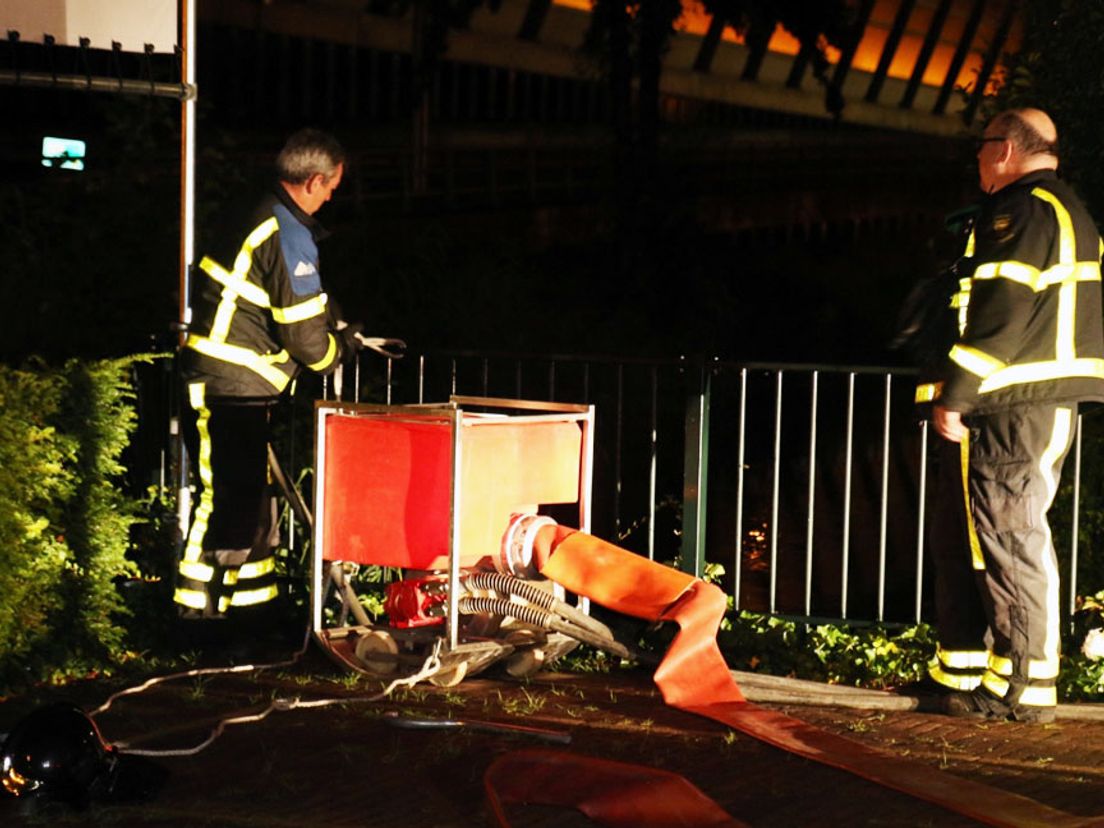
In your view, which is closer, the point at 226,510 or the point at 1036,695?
the point at 1036,695

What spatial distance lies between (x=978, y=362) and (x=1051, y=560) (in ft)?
2.52

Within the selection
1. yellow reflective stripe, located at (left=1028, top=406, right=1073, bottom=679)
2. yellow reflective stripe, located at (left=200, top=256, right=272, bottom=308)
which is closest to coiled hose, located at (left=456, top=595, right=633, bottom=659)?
yellow reflective stripe, located at (left=200, top=256, right=272, bottom=308)

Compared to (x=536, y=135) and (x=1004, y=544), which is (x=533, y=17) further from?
(x=1004, y=544)

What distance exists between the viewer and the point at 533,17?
A: 41.3 meters

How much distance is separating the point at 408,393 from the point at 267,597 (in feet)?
9.84

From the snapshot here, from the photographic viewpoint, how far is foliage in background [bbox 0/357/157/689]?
6.53 meters

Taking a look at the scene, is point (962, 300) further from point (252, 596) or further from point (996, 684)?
point (252, 596)

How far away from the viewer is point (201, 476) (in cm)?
693

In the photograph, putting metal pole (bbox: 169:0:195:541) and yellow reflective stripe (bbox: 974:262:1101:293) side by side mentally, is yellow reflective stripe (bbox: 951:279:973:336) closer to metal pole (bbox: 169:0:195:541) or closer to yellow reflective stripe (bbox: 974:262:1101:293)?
yellow reflective stripe (bbox: 974:262:1101:293)

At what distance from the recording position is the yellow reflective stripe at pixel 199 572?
272 inches

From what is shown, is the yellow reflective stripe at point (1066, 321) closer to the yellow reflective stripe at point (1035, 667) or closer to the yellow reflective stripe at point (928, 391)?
the yellow reflective stripe at point (928, 391)

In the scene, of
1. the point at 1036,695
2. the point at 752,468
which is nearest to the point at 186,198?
the point at 1036,695

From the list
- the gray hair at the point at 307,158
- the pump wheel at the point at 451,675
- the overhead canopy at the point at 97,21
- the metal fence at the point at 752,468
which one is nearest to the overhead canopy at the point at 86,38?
the overhead canopy at the point at 97,21

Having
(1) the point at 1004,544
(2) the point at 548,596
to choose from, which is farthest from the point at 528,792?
(1) the point at 1004,544
